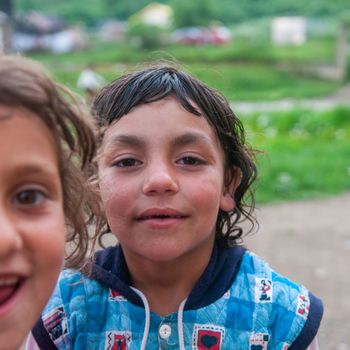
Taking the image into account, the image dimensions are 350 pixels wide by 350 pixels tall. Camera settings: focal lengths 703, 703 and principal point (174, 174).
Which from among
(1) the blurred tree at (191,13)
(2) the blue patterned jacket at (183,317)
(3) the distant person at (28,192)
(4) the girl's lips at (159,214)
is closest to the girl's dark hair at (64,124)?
(3) the distant person at (28,192)

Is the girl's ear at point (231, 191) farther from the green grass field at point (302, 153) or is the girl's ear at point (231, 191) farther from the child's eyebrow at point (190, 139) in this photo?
the green grass field at point (302, 153)

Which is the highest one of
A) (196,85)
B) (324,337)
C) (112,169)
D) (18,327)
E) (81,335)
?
(196,85)

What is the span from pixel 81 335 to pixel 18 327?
0.57 metres

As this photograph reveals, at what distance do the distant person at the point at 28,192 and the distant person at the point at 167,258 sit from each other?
1.24ft

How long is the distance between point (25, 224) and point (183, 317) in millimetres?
661

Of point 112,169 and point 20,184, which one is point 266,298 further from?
point 20,184

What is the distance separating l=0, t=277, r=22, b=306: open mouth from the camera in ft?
3.48

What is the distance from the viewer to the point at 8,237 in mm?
1013

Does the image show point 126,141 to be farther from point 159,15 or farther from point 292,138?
point 159,15

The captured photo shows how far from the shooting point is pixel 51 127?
3.80ft

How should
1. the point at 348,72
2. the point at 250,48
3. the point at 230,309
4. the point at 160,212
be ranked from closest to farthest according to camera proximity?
the point at 160,212 < the point at 230,309 < the point at 348,72 < the point at 250,48

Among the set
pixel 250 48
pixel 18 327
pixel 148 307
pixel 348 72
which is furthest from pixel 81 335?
pixel 250 48

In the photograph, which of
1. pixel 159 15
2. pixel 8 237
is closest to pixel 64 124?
pixel 8 237

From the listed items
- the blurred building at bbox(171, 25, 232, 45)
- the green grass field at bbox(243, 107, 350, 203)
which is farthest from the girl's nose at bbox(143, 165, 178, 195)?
the blurred building at bbox(171, 25, 232, 45)
